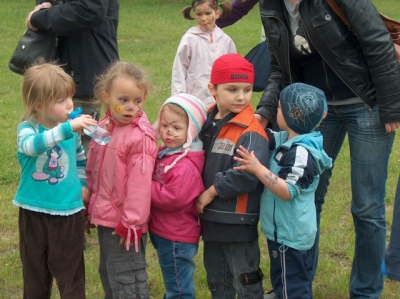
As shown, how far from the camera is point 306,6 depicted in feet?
12.3

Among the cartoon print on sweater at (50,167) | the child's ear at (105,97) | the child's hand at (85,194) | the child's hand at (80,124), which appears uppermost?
the child's ear at (105,97)

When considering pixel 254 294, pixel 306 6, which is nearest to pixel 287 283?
pixel 254 294

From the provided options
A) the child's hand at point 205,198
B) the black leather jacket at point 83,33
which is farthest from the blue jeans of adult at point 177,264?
the black leather jacket at point 83,33

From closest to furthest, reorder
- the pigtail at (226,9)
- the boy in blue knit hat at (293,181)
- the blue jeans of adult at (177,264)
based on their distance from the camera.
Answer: the boy in blue knit hat at (293,181)
the blue jeans of adult at (177,264)
the pigtail at (226,9)

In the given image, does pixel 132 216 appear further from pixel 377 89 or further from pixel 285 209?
pixel 377 89

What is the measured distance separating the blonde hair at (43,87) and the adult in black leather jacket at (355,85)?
111cm

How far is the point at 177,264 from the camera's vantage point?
389cm

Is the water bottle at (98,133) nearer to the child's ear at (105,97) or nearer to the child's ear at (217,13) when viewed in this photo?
the child's ear at (105,97)

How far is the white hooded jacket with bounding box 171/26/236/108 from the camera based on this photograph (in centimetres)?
601

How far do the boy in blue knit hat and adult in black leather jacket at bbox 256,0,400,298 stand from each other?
0.26m

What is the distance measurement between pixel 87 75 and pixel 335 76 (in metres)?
1.62

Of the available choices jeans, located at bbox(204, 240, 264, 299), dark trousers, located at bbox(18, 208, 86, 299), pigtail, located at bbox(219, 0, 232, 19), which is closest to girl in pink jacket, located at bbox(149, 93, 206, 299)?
jeans, located at bbox(204, 240, 264, 299)

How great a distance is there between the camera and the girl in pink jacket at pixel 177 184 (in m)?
3.70

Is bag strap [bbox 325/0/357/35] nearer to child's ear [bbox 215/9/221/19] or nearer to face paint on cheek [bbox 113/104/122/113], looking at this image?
face paint on cheek [bbox 113/104/122/113]
